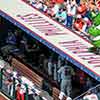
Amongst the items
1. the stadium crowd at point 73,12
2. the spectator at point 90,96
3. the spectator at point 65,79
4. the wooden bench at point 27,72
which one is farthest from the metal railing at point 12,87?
the stadium crowd at point 73,12

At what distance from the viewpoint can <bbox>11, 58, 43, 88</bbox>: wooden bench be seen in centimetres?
3244

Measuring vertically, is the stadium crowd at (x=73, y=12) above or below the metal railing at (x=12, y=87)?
above

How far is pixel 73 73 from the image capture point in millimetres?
31906

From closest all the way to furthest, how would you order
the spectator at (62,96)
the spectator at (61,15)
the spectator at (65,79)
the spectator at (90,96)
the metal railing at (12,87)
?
1. the spectator at (90,96)
2. the spectator at (62,96)
3. the metal railing at (12,87)
4. the spectator at (65,79)
5. the spectator at (61,15)

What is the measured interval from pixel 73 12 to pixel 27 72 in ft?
12.0

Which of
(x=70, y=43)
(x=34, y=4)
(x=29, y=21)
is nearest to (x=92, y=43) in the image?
(x=70, y=43)

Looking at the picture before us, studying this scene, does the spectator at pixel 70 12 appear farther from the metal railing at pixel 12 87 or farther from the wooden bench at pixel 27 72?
the metal railing at pixel 12 87

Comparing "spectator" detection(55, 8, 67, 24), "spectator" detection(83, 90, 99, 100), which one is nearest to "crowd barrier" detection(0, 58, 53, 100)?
"spectator" detection(83, 90, 99, 100)

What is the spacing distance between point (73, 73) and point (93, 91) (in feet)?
7.87

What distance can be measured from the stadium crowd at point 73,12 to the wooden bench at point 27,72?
236cm

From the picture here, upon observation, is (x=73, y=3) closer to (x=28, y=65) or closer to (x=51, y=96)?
(x=28, y=65)

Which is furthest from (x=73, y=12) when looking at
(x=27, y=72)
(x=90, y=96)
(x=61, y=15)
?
(x=90, y=96)

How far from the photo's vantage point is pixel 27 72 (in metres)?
33.1

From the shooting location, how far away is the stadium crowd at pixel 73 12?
112 feet
